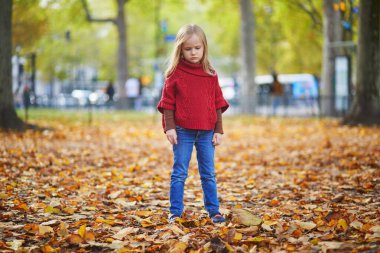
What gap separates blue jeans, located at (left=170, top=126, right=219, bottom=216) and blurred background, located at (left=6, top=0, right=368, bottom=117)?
2.59 feet

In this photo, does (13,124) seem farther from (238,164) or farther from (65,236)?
(65,236)

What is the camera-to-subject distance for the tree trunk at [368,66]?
54.3 feet

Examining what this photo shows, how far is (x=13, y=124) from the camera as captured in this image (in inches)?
542

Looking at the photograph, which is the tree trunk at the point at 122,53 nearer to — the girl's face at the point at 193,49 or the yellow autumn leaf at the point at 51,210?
the yellow autumn leaf at the point at 51,210

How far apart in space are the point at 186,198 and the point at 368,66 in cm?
1125

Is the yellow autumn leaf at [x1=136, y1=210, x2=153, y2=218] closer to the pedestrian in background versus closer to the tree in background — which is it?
the pedestrian in background

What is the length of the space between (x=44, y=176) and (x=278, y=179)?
3.15m

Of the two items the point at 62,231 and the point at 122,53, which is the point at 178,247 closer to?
the point at 62,231

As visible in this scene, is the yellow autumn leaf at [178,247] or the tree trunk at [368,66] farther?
the tree trunk at [368,66]

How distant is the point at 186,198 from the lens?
706 cm

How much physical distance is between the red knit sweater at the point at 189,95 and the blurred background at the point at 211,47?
475 mm

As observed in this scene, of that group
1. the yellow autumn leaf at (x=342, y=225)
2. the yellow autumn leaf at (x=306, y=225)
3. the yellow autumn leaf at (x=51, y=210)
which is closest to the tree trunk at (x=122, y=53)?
the yellow autumn leaf at (x=51, y=210)

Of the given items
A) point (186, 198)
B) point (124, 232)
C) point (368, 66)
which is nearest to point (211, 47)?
point (368, 66)

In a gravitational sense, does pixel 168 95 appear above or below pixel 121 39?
below
